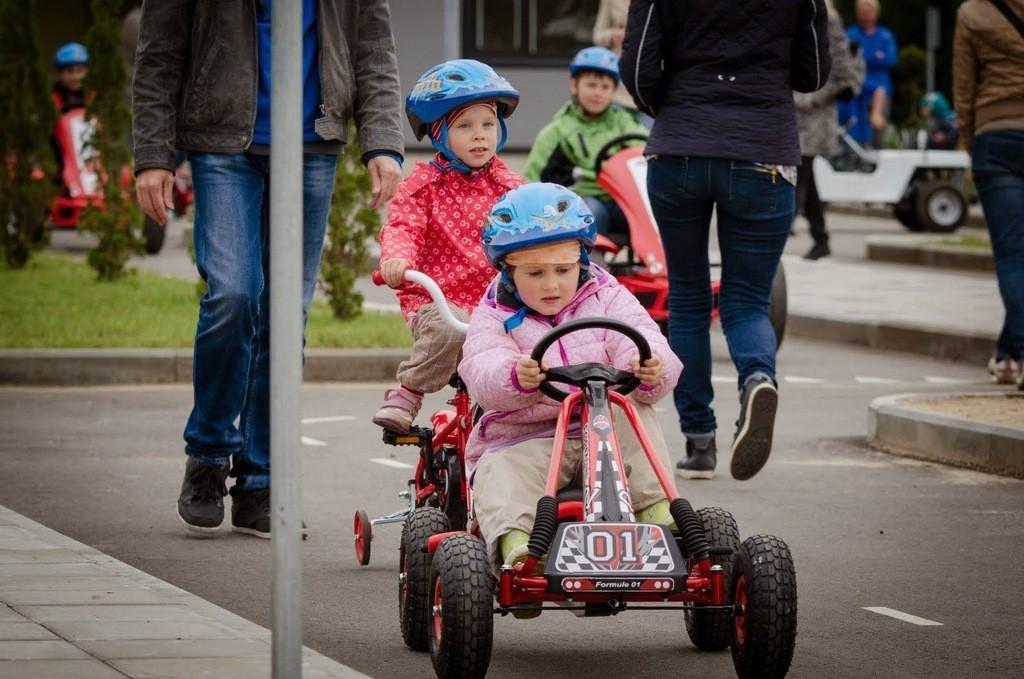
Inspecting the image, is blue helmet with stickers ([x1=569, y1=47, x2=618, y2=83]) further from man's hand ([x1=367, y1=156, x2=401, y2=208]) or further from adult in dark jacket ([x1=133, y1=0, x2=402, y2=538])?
man's hand ([x1=367, y1=156, x2=401, y2=208])

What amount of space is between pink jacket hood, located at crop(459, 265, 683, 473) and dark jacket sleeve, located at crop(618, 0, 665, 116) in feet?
8.00

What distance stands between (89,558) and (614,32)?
391 inches

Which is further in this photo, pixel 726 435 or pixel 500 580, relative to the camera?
pixel 726 435

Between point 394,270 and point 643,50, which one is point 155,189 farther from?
point 643,50

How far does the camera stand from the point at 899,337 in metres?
13.1

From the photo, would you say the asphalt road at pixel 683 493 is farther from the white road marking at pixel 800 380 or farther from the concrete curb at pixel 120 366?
the white road marking at pixel 800 380

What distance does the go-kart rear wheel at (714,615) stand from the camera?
5.26 m

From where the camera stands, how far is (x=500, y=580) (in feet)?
16.1

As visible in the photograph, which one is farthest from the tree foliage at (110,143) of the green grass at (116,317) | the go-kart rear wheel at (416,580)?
the go-kart rear wheel at (416,580)

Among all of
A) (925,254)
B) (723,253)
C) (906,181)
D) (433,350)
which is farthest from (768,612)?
(906,181)

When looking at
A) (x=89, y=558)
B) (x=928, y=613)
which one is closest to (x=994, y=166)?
(x=928, y=613)

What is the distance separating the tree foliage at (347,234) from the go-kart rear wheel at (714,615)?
7.31 meters

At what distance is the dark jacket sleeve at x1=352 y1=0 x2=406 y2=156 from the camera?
22.1 feet

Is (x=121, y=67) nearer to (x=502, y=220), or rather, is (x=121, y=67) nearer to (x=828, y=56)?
(x=828, y=56)
